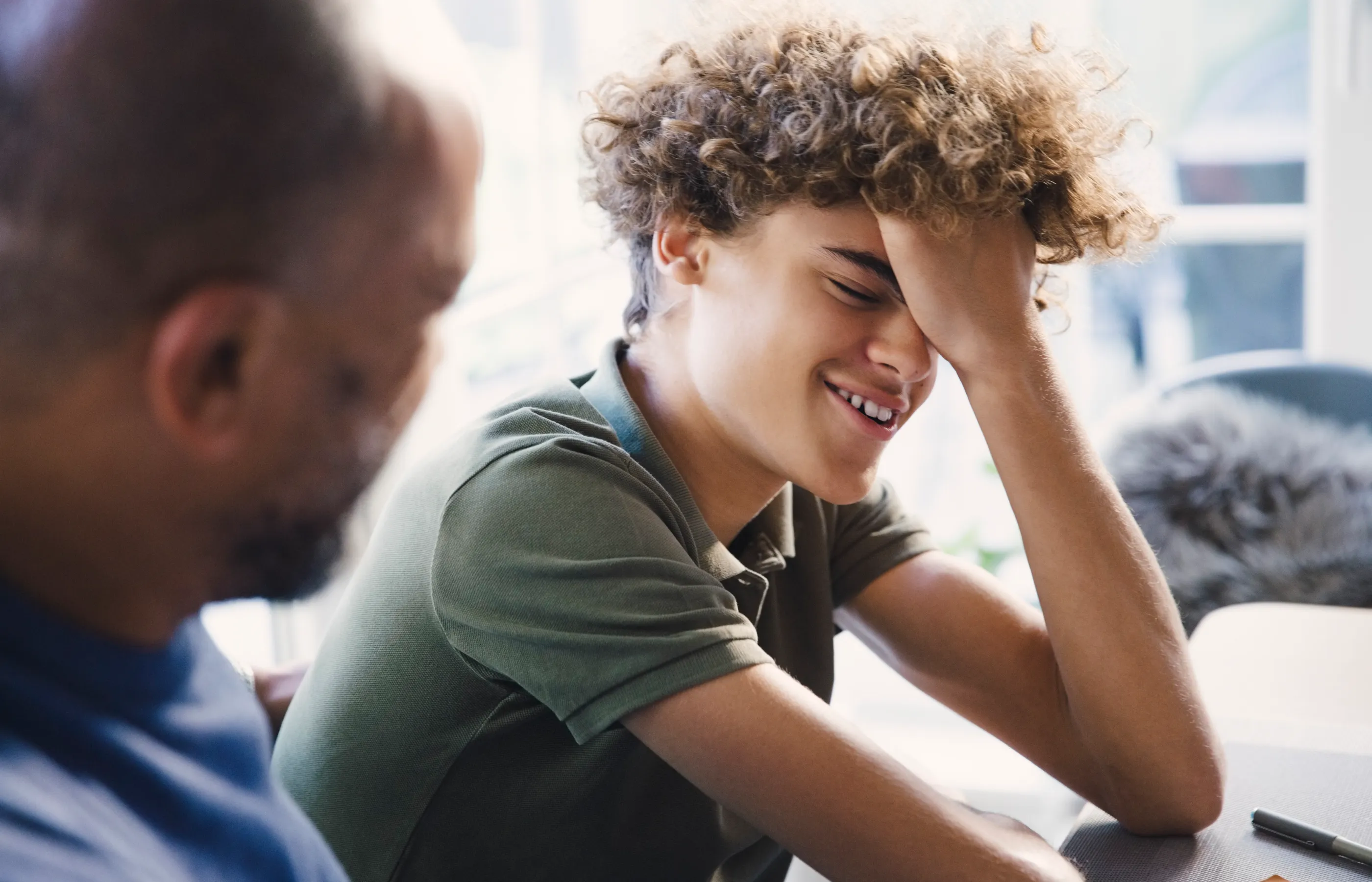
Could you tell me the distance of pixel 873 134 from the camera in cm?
100

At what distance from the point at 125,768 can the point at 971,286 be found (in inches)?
31.8

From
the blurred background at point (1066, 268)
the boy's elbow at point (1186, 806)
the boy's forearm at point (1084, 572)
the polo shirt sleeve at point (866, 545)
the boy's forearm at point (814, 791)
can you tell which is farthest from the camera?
the blurred background at point (1066, 268)

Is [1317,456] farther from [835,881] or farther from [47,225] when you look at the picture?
[47,225]

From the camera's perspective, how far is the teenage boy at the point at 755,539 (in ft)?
2.92

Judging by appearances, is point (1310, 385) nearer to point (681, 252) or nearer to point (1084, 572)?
point (1084, 572)

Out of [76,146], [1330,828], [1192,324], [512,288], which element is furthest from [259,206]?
[1192,324]

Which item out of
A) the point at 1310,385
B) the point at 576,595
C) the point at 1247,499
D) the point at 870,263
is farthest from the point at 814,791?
the point at 1310,385

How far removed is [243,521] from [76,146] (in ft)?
0.49

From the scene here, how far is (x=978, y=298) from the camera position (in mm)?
1089

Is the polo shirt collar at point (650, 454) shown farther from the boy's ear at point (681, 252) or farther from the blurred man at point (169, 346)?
the blurred man at point (169, 346)

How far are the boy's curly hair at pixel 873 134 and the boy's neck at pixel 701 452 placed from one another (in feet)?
0.33

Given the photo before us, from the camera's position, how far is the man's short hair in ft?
1.40

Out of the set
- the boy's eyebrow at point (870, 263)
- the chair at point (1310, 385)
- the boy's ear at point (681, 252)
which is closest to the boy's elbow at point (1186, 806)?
the boy's eyebrow at point (870, 263)

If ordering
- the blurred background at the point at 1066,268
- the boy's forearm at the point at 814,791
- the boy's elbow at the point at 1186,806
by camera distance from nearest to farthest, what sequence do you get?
the boy's forearm at the point at 814,791 < the boy's elbow at the point at 1186,806 < the blurred background at the point at 1066,268
